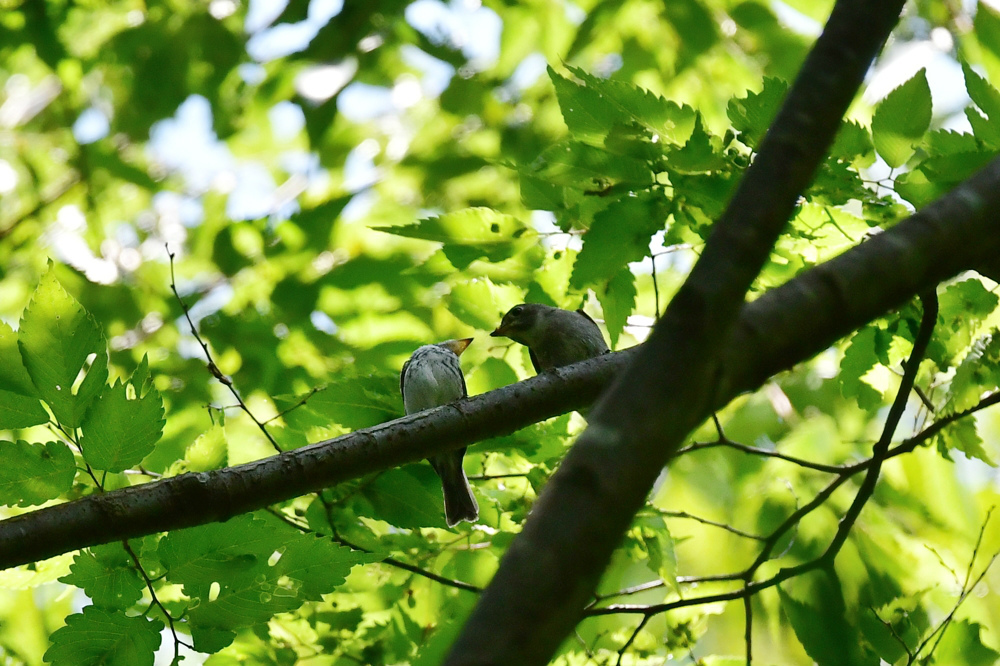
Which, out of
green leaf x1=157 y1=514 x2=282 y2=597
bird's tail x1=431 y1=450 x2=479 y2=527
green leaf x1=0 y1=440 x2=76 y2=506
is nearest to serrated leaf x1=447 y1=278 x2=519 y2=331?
bird's tail x1=431 y1=450 x2=479 y2=527

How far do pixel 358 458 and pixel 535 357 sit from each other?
2.63 meters

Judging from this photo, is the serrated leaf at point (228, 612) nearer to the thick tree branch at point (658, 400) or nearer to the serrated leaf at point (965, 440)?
the thick tree branch at point (658, 400)

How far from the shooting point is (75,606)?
4.46 m

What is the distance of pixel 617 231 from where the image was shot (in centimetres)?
293

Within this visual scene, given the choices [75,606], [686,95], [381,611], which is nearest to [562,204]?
[381,611]

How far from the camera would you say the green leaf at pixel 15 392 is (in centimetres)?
232

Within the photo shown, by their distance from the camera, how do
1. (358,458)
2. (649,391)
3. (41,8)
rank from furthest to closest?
(41,8) < (358,458) < (649,391)

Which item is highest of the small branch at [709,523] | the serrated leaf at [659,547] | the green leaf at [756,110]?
the green leaf at [756,110]

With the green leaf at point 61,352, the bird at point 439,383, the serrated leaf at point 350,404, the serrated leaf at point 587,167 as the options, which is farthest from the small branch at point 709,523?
the green leaf at point 61,352

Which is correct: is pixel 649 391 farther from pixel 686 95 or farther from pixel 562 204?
pixel 686 95

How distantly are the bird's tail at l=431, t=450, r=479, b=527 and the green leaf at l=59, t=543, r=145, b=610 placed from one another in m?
1.50

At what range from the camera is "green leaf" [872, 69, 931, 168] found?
9.25ft

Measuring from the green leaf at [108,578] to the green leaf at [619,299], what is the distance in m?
1.77

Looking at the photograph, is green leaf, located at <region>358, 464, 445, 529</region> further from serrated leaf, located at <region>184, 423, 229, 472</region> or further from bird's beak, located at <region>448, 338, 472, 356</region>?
bird's beak, located at <region>448, 338, 472, 356</region>
